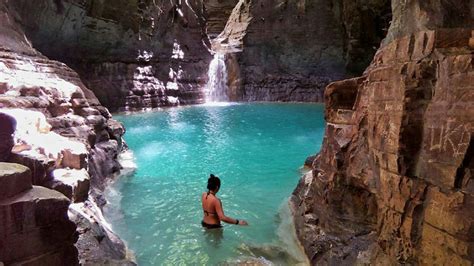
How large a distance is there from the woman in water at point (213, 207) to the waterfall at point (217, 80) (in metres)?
25.2

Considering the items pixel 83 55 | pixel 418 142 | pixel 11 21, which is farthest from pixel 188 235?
pixel 83 55

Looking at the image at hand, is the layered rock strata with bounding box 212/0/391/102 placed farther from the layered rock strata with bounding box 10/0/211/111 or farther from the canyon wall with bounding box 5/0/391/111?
the layered rock strata with bounding box 10/0/211/111

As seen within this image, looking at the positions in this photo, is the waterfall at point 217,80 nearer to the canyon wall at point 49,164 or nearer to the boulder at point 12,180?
the canyon wall at point 49,164

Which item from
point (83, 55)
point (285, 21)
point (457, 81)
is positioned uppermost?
point (285, 21)

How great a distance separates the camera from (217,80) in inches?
1244

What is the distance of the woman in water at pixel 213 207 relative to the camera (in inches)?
240

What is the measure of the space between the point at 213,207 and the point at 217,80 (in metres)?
26.0

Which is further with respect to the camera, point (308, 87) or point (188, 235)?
point (308, 87)

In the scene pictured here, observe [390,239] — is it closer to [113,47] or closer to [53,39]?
[53,39]

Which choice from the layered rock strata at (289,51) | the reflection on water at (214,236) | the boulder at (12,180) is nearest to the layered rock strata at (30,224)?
the boulder at (12,180)

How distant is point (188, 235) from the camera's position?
6.96 meters

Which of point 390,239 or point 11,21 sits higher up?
point 11,21

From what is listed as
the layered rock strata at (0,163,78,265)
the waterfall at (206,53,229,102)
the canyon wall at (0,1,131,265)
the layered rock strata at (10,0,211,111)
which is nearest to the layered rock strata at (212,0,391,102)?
the waterfall at (206,53,229,102)

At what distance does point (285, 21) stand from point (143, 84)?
45.2 feet
